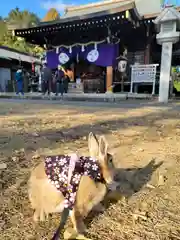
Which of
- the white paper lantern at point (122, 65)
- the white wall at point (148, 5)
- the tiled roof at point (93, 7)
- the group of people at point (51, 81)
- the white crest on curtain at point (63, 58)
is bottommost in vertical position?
the group of people at point (51, 81)

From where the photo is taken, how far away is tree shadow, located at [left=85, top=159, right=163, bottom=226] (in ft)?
4.94

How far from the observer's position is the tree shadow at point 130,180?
151 centimetres

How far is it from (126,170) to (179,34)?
21.9 ft

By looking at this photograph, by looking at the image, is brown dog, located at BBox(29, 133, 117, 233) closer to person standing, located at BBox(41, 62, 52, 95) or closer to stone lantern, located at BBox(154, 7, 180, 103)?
stone lantern, located at BBox(154, 7, 180, 103)

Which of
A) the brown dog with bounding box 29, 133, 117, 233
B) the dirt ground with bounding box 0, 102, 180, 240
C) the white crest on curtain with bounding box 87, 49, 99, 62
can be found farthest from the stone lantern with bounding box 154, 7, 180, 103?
the brown dog with bounding box 29, 133, 117, 233

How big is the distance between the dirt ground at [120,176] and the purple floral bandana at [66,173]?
0.57 feet

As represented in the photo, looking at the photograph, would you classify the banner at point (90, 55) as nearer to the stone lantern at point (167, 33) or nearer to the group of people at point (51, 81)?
the group of people at point (51, 81)

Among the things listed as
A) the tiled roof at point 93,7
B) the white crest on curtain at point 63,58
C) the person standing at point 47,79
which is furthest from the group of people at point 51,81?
the tiled roof at point 93,7

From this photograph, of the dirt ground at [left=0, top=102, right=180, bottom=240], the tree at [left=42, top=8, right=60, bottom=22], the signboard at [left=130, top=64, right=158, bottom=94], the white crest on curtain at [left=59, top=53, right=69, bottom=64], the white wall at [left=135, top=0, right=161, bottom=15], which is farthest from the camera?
the tree at [left=42, top=8, right=60, bottom=22]

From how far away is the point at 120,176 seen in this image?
6.20 ft

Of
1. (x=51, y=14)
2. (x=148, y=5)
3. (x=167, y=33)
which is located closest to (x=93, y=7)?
(x=148, y=5)

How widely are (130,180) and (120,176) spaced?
93 mm

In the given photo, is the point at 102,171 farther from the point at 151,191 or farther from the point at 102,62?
the point at 102,62

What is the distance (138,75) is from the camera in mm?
10133
